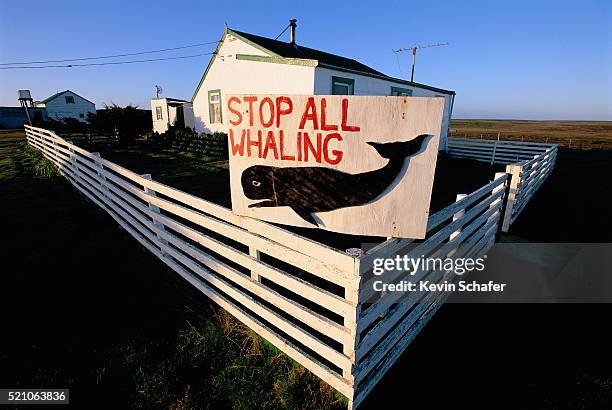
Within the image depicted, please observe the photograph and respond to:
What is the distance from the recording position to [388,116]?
1848 millimetres

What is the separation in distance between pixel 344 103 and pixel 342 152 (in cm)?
32

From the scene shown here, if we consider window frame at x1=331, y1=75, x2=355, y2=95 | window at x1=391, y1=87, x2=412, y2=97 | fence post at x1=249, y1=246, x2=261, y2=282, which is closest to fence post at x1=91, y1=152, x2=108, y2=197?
fence post at x1=249, y1=246, x2=261, y2=282

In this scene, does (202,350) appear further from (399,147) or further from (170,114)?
(170,114)

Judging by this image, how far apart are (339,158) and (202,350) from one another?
2.32m

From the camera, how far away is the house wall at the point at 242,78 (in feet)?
33.0

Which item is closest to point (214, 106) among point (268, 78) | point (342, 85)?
point (268, 78)

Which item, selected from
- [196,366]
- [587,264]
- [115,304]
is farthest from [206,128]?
[587,264]

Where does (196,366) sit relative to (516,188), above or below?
below

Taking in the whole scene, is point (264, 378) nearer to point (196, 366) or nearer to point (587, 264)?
point (196, 366)

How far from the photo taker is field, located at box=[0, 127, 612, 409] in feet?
7.94

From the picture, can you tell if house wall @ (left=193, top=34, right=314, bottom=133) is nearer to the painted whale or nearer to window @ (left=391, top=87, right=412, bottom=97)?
window @ (left=391, top=87, right=412, bottom=97)

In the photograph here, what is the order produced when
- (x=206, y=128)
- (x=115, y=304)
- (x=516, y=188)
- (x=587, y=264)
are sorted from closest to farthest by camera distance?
(x=115, y=304), (x=587, y=264), (x=516, y=188), (x=206, y=128)

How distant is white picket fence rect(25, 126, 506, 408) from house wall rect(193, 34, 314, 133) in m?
6.26

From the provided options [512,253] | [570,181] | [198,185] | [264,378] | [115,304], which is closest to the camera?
[264,378]
